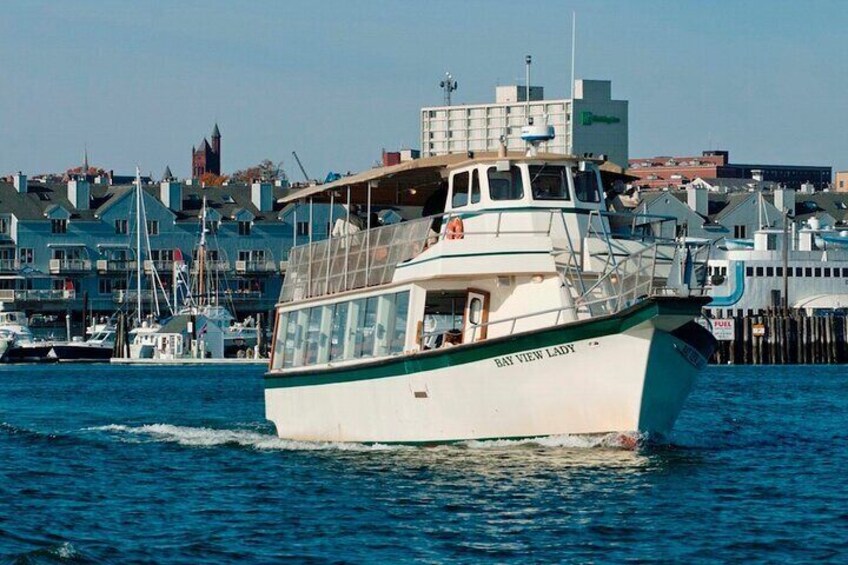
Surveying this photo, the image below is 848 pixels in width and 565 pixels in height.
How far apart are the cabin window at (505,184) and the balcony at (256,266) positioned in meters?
118

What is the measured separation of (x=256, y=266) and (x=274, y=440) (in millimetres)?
113223

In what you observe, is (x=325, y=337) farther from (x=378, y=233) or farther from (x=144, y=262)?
(x=144, y=262)

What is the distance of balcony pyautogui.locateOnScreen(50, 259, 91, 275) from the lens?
150 meters

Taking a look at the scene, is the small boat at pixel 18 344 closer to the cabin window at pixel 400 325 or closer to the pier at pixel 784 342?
the pier at pixel 784 342

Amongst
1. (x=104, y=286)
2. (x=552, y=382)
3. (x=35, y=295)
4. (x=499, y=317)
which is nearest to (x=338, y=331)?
(x=499, y=317)

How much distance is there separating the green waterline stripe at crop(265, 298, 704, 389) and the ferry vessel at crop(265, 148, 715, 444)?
0.03 meters

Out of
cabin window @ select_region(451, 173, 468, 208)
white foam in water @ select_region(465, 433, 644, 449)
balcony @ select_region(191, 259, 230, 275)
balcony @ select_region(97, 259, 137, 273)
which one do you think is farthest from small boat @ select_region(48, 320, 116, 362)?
white foam in water @ select_region(465, 433, 644, 449)

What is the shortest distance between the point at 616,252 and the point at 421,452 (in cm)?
554

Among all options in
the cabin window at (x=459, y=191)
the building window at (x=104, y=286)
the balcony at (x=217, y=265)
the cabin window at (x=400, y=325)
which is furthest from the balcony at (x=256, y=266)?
the cabin window at (x=400, y=325)

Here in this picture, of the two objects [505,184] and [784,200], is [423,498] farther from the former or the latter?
→ [784,200]

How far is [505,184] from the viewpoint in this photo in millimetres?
38812

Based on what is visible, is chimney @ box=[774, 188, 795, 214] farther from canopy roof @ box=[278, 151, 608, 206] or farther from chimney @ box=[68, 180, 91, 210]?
canopy roof @ box=[278, 151, 608, 206]

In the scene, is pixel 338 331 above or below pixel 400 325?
below

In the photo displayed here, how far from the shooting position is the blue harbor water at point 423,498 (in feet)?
89.4
